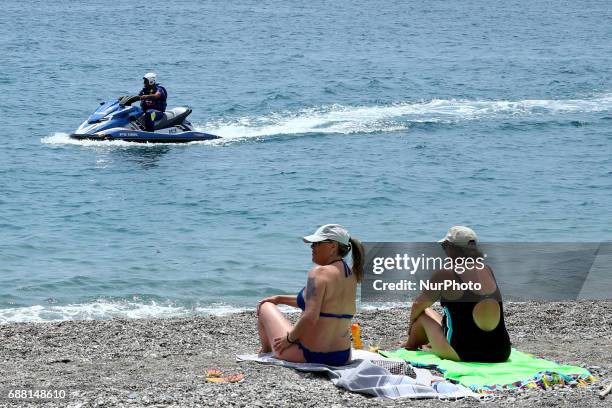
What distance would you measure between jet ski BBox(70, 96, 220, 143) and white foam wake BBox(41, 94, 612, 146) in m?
0.29

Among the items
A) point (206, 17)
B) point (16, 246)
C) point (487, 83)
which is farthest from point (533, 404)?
point (206, 17)

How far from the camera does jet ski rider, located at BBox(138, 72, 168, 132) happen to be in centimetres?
2608

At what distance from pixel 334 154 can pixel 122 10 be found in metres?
55.4

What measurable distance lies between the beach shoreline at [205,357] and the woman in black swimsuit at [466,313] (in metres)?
0.86

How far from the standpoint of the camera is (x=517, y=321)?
1273 centimetres

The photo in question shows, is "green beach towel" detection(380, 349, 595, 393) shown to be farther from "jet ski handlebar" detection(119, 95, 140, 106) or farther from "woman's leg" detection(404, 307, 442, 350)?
"jet ski handlebar" detection(119, 95, 140, 106)

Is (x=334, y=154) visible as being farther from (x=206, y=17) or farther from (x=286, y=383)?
(x=206, y=17)

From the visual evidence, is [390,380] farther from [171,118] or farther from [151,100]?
[171,118]

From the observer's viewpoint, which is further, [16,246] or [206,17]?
[206,17]

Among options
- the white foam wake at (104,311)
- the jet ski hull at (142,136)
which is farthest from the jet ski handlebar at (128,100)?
the white foam wake at (104,311)

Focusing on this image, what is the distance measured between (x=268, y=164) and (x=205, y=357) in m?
16.5

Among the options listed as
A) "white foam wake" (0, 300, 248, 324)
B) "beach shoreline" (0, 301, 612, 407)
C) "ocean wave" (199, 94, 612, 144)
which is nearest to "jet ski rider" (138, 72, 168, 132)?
"ocean wave" (199, 94, 612, 144)

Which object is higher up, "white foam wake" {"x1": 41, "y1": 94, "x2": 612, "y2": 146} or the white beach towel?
"white foam wake" {"x1": 41, "y1": 94, "x2": 612, "y2": 146}

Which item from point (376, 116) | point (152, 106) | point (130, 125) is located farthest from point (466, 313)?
point (376, 116)
